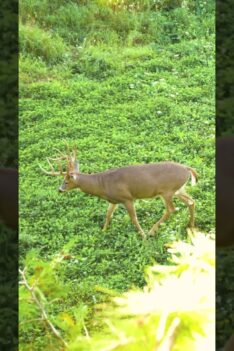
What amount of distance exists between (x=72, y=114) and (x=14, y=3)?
0.48m

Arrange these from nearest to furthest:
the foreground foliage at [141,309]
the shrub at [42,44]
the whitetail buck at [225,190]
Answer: the whitetail buck at [225,190], the foreground foliage at [141,309], the shrub at [42,44]

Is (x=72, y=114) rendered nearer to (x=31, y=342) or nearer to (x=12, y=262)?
(x=12, y=262)

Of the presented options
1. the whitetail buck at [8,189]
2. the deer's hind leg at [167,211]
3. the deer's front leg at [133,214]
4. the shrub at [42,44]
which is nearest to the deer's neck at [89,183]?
the deer's front leg at [133,214]

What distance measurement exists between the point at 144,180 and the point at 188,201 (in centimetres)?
19

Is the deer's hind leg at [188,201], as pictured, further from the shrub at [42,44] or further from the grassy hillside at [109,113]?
the shrub at [42,44]

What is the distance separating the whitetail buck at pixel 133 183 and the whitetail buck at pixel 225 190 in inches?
56.5

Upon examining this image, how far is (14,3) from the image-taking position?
274 cm

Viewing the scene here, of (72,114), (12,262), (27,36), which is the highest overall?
(27,36)

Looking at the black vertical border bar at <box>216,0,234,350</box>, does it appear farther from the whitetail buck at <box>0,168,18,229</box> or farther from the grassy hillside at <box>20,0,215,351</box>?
the whitetail buck at <box>0,168,18,229</box>

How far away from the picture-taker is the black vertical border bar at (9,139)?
2.73 metres

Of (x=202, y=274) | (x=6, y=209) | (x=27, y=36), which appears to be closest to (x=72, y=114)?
(x=27, y=36)

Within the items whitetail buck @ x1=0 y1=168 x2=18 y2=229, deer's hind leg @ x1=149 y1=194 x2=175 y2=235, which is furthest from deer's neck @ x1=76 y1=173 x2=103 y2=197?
whitetail buck @ x1=0 y1=168 x2=18 y2=229

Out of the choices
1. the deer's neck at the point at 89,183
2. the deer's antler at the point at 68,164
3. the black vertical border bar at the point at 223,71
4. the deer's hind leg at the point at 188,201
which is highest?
the black vertical border bar at the point at 223,71

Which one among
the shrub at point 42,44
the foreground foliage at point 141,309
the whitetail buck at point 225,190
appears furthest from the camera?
the shrub at point 42,44
